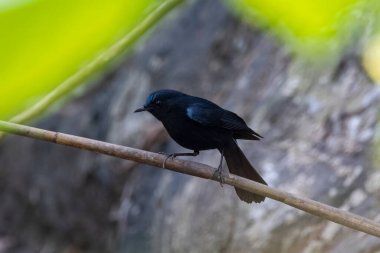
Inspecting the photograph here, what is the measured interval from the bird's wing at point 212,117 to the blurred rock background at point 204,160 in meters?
1.21

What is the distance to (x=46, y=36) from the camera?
1.59 feet

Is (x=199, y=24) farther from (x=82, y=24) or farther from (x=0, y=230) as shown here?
(x=82, y=24)

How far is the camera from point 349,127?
4.54 m

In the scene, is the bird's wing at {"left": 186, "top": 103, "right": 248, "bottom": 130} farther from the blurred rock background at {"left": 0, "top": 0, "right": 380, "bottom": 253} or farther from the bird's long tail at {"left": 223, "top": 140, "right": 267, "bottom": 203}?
the blurred rock background at {"left": 0, "top": 0, "right": 380, "bottom": 253}

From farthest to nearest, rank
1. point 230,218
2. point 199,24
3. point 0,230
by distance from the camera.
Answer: point 0,230, point 199,24, point 230,218

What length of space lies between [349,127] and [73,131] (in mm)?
3856

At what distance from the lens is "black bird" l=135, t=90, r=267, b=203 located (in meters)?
3.10

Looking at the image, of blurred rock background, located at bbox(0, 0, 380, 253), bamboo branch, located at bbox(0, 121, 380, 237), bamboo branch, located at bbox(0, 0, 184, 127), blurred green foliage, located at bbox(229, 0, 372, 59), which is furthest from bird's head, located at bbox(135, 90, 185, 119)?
blurred green foliage, located at bbox(229, 0, 372, 59)

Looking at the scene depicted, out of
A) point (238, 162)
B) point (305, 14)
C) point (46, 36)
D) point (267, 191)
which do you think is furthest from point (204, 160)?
point (46, 36)

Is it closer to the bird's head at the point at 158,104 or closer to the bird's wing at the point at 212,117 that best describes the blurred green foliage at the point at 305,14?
the bird's wing at the point at 212,117

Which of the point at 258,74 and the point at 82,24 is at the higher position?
the point at 258,74

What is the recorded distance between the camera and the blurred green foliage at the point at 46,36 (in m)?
0.48

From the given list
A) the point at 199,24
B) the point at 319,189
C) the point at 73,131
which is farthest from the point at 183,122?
the point at 73,131

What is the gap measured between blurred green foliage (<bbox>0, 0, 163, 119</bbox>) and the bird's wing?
2537mm
